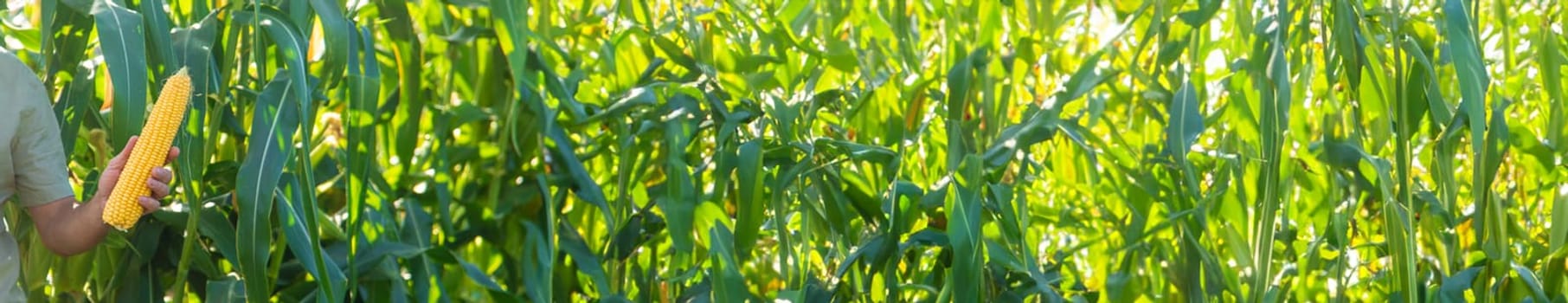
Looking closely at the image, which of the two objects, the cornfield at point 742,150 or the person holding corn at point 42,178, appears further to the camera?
the cornfield at point 742,150

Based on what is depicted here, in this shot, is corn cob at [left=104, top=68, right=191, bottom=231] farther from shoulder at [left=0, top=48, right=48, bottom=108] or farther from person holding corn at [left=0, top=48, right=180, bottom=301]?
shoulder at [left=0, top=48, right=48, bottom=108]

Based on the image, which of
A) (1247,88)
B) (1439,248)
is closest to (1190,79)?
(1247,88)

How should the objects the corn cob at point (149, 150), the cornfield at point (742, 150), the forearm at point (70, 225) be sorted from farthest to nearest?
the cornfield at point (742, 150)
the forearm at point (70, 225)
the corn cob at point (149, 150)

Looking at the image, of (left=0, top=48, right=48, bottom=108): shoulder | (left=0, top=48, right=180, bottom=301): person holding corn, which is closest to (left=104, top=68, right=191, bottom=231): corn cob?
(left=0, top=48, right=180, bottom=301): person holding corn

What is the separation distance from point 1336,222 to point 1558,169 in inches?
10.3

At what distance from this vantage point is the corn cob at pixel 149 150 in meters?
1.07

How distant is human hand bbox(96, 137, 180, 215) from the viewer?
111 centimetres

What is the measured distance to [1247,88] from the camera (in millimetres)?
1538

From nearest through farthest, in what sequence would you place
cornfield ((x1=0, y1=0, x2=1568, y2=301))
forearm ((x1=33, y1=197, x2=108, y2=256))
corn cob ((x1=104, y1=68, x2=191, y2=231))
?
corn cob ((x1=104, y1=68, x2=191, y2=231)), forearm ((x1=33, y1=197, x2=108, y2=256)), cornfield ((x1=0, y1=0, x2=1568, y2=301))

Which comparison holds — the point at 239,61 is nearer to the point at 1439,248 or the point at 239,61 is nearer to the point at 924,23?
the point at 924,23

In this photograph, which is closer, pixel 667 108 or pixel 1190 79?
pixel 667 108

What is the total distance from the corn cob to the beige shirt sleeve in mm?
127

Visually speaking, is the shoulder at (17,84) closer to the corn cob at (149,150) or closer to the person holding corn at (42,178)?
the person holding corn at (42,178)

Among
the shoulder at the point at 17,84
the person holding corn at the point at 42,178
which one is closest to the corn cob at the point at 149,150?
the person holding corn at the point at 42,178
